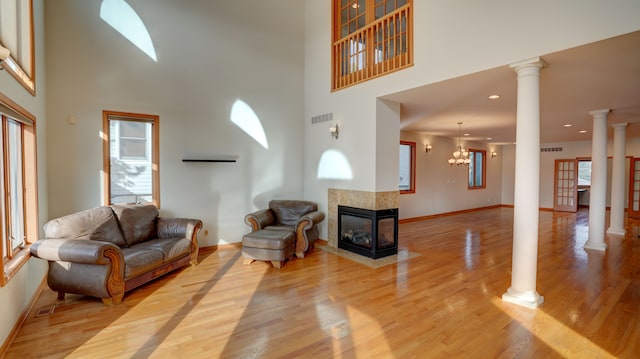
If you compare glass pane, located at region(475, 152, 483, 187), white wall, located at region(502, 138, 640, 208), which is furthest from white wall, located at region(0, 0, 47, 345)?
white wall, located at region(502, 138, 640, 208)

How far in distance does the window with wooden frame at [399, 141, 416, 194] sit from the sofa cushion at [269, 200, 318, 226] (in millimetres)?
3978

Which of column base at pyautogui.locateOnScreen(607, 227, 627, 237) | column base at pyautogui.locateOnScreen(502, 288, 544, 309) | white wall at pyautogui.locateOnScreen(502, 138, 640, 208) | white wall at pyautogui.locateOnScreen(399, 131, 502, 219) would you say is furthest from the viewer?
white wall at pyautogui.locateOnScreen(502, 138, 640, 208)

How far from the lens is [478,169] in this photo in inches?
447

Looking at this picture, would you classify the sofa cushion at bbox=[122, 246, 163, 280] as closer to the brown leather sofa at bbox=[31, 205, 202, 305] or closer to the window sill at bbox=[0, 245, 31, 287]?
the brown leather sofa at bbox=[31, 205, 202, 305]

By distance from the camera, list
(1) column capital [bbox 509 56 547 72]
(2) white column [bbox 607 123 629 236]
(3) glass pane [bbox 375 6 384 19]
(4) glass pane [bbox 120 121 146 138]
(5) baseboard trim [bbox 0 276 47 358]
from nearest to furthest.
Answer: (5) baseboard trim [bbox 0 276 47 358], (1) column capital [bbox 509 56 547 72], (4) glass pane [bbox 120 121 146 138], (3) glass pane [bbox 375 6 384 19], (2) white column [bbox 607 123 629 236]

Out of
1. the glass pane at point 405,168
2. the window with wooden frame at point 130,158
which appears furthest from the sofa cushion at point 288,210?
the glass pane at point 405,168

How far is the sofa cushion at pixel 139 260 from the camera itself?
3414mm

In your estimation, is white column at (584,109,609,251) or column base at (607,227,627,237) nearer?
white column at (584,109,609,251)

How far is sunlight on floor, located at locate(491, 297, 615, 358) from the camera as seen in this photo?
247 centimetres

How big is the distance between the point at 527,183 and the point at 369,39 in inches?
127

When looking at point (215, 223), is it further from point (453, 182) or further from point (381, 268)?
point (453, 182)

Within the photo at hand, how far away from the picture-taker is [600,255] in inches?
209

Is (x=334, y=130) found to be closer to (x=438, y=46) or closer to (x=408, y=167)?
(x=438, y=46)

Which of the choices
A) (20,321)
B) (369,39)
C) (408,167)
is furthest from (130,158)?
(408,167)
